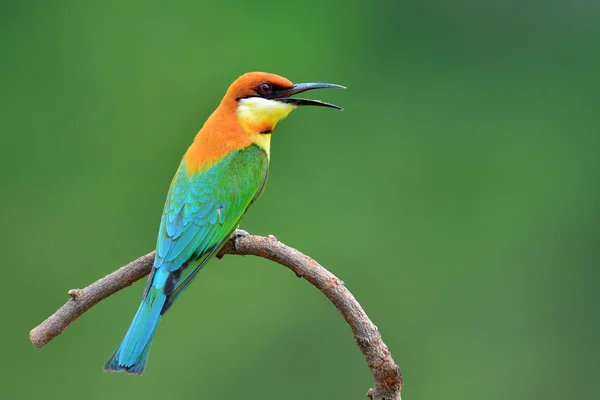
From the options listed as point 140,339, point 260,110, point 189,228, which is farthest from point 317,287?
point 260,110

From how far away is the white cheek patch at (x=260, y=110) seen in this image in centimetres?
254

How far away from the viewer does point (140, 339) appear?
80.7 inches

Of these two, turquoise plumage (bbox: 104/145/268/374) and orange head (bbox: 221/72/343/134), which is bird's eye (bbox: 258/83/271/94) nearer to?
orange head (bbox: 221/72/343/134)

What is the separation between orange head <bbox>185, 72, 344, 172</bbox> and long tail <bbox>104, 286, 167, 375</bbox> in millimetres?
451

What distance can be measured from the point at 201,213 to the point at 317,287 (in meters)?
0.54

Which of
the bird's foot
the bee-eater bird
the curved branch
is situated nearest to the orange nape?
the bee-eater bird

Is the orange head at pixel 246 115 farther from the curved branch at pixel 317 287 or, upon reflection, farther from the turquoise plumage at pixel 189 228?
the curved branch at pixel 317 287

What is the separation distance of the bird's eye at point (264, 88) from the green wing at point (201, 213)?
0.46 ft

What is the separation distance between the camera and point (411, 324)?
4.79 meters

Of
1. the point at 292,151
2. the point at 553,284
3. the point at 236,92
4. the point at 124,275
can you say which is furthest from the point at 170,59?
the point at 124,275

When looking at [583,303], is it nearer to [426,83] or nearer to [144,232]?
[426,83]

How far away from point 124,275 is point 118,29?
10.8 ft

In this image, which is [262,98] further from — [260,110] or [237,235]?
[237,235]

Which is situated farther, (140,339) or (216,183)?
(216,183)
